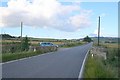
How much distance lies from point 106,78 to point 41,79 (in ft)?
9.63

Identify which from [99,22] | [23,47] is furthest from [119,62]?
[99,22]

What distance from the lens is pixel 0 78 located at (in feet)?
45.4

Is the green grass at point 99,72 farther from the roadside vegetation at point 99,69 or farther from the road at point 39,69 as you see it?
the road at point 39,69

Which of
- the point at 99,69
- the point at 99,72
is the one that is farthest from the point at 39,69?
the point at 99,72

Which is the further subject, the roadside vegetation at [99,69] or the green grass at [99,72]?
the roadside vegetation at [99,69]

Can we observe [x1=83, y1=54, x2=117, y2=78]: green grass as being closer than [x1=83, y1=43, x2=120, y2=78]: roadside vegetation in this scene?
Yes

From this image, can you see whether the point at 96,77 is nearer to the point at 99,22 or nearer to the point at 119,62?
the point at 119,62

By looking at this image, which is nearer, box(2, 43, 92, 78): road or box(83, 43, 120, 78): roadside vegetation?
box(2, 43, 92, 78): road

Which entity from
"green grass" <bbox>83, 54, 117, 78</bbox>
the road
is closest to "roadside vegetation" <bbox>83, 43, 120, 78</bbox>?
"green grass" <bbox>83, 54, 117, 78</bbox>

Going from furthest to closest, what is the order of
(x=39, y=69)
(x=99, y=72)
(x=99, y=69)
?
(x=39, y=69) < (x=99, y=69) < (x=99, y=72)

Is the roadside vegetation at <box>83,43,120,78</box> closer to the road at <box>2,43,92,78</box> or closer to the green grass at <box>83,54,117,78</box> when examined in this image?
the green grass at <box>83,54,117,78</box>

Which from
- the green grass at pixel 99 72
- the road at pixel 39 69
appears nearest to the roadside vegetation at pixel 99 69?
the green grass at pixel 99 72

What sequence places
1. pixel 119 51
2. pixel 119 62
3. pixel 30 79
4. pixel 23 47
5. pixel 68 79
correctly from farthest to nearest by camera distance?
1. pixel 23 47
2. pixel 119 51
3. pixel 119 62
4. pixel 68 79
5. pixel 30 79

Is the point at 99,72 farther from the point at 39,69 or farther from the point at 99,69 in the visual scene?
the point at 39,69
